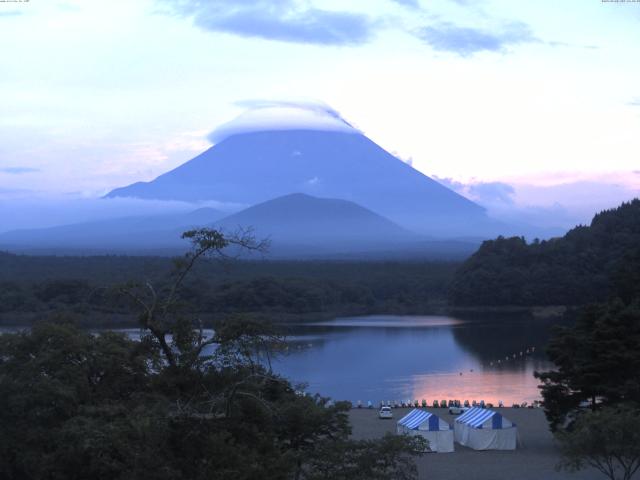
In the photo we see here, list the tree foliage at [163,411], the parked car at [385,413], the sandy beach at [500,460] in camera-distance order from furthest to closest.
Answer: the parked car at [385,413]
the sandy beach at [500,460]
the tree foliage at [163,411]

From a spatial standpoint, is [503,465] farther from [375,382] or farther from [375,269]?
[375,269]

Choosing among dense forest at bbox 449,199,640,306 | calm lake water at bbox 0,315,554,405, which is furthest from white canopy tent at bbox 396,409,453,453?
dense forest at bbox 449,199,640,306

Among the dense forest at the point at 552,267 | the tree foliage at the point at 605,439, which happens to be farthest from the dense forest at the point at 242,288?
the tree foliage at the point at 605,439

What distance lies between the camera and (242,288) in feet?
129

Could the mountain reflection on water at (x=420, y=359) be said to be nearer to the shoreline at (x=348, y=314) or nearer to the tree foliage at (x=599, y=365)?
the shoreline at (x=348, y=314)

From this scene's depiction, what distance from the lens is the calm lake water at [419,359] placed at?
20.5 metres

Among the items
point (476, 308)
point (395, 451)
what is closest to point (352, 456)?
point (395, 451)

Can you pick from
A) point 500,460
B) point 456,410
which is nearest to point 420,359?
point 456,410

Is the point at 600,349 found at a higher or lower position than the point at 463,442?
higher

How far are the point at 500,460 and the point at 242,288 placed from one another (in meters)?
27.5

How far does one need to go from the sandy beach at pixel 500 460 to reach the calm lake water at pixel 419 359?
3.15 meters

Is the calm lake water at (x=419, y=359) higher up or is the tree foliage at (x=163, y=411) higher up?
the tree foliage at (x=163, y=411)

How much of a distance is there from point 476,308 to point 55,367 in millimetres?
35375

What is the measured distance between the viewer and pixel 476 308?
42188 millimetres
